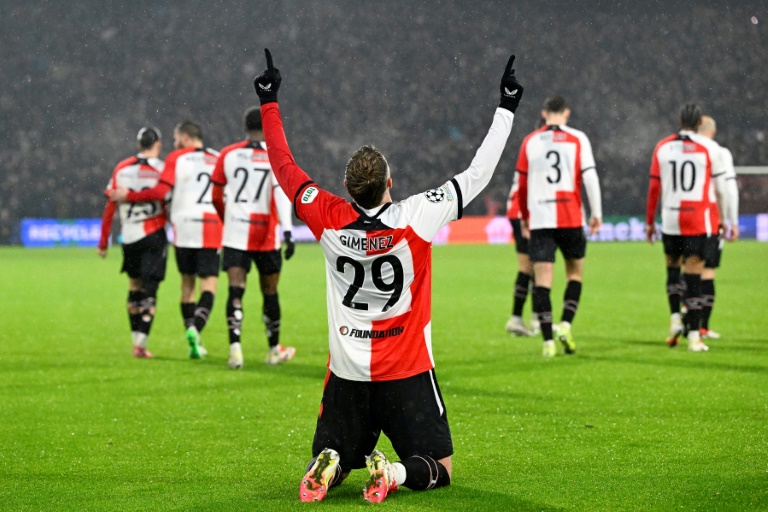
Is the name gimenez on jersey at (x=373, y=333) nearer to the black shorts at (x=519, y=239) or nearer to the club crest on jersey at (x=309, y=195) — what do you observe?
the club crest on jersey at (x=309, y=195)

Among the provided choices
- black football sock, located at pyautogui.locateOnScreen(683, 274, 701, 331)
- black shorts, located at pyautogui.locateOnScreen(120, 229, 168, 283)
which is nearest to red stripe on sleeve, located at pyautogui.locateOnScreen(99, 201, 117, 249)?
black shorts, located at pyautogui.locateOnScreen(120, 229, 168, 283)

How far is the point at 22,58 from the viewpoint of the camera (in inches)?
1516

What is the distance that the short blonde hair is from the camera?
4.21 metres

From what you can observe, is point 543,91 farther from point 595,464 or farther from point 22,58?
point 595,464

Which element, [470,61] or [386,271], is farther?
[470,61]

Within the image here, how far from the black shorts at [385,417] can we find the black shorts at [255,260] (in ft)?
14.7

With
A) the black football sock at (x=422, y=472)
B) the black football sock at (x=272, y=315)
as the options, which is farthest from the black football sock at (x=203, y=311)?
the black football sock at (x=422, y=472)

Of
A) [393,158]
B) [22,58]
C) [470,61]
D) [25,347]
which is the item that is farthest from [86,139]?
[25,347]

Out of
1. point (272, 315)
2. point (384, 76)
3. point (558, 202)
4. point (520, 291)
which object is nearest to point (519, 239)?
point (520, 291)

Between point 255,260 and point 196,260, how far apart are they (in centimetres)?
110

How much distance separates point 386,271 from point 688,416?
280cm

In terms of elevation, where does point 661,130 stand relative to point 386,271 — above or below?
above

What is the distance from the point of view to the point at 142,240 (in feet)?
31.8

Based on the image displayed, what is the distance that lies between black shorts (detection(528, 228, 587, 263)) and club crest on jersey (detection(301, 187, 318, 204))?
205 inches
